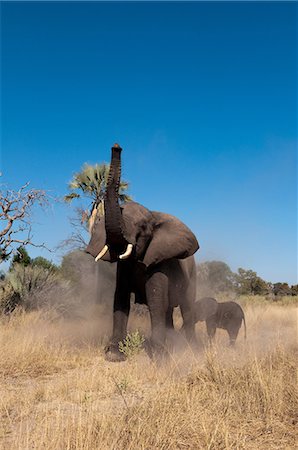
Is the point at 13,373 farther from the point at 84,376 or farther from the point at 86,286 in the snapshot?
the point at 86,286

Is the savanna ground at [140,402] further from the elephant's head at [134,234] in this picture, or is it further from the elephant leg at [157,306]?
the elephant's head at [134,234]

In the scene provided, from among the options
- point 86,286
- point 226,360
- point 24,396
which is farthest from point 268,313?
point 24,396

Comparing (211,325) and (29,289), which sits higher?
(29,289)

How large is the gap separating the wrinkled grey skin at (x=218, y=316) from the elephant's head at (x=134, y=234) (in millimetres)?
1973

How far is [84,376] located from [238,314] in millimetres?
5632

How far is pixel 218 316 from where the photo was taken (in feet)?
32.9

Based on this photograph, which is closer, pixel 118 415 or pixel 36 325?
pixel 118 415

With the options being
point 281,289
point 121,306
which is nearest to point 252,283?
point 281,289

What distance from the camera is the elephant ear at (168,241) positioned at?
25.4 feet

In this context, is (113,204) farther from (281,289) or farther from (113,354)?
(281,289)

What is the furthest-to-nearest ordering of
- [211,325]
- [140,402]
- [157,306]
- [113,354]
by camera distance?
1. [211,325]
2. [157,306]
3. [113,354]
4. [140,402]

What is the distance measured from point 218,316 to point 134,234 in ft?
12.8

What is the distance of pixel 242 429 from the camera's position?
3.69 m

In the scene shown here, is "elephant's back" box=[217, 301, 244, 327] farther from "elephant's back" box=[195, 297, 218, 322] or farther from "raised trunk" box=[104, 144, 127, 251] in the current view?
"raised trunk" box=[104, 144, 127, 251]
